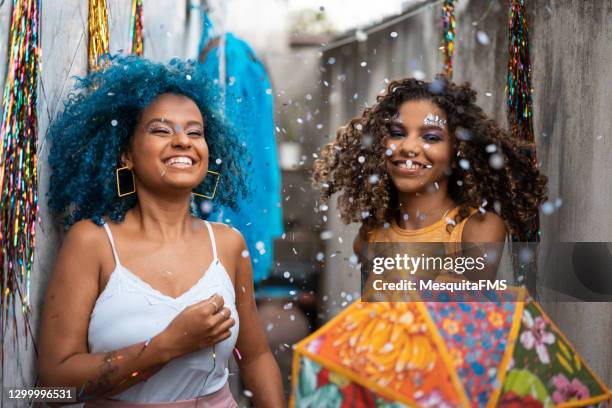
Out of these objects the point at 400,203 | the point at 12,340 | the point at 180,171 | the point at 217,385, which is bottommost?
the point at 217,385

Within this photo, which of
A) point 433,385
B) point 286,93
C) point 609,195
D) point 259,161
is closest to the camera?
point 433,385

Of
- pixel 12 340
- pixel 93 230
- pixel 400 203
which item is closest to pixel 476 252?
pixel 400 203

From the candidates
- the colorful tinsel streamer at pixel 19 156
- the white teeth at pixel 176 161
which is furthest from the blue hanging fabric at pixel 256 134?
the colorful tinsel streamer at pixel 19 156

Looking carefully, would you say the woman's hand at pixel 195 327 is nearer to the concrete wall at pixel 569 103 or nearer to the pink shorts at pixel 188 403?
the pink shorts at pixel 188 403

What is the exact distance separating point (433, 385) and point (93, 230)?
86 centimetres

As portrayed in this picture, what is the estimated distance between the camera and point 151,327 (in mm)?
1722

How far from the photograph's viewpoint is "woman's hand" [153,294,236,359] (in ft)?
5.41

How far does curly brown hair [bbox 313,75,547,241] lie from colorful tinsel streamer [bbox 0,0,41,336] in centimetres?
101

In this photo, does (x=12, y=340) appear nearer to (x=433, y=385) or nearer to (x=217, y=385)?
(x=217, y=385)

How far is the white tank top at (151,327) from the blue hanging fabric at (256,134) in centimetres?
146

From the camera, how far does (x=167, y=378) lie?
1.78 metres

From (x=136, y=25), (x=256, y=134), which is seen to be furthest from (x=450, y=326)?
(x=256, y=134)

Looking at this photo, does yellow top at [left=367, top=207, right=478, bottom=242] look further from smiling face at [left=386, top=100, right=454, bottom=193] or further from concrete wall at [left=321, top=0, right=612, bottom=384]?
concrete wall at [left=321, top=0, right=612, bottom=384]

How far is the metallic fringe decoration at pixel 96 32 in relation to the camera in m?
2.09
